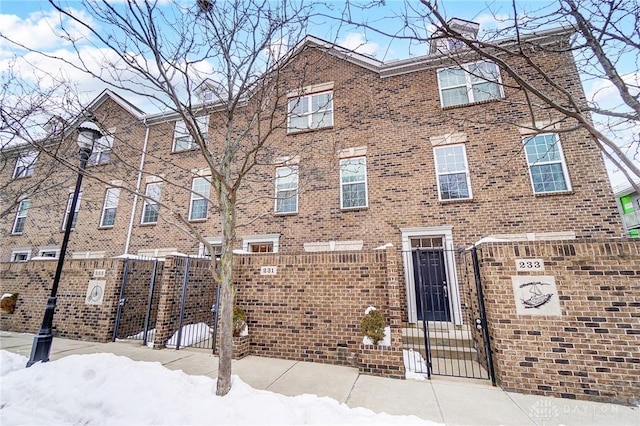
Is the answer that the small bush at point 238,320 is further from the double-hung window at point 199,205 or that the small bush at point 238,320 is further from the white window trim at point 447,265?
the double-hung window at point 199,205

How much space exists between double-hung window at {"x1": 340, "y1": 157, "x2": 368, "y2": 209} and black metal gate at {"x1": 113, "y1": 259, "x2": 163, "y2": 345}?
235 inches

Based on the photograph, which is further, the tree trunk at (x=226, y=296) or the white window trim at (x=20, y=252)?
the white window trim at (x=20, y=252)

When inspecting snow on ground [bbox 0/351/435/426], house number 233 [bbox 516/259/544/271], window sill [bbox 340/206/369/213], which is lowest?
snow on ground [bbox 0/351/435/426]

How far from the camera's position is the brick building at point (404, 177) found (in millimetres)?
7238

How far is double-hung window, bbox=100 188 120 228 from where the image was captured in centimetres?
1186

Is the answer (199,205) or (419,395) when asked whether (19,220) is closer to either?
(199,205)

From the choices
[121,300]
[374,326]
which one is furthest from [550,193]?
[121,300]

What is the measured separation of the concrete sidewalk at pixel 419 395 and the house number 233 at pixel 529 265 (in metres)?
1.86

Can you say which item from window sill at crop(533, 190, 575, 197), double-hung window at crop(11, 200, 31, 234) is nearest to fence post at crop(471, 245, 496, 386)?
window sill at crop(533, 190, 575, 197)

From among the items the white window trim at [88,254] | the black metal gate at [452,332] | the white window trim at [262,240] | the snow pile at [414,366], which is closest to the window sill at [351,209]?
the black metal gate at [452,332]

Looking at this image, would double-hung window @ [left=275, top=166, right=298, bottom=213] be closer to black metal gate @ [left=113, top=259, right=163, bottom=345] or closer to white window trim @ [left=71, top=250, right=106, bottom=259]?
black metal gate @ [left=113, top=259, right=163, bottom=345]

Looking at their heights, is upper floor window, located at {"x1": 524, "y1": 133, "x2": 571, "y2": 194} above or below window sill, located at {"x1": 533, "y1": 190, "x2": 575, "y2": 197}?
above

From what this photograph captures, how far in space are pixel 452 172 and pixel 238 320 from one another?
286 inches

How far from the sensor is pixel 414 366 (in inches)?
196
